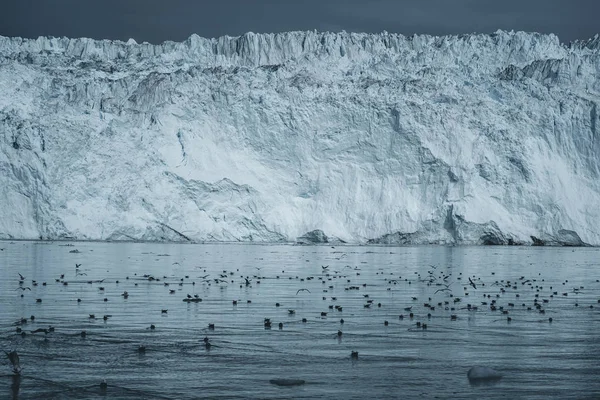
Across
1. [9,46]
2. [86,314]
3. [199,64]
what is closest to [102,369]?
[86,314]

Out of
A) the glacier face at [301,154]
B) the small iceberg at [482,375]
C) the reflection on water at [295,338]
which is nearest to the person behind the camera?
the reflection on water at [295,338]

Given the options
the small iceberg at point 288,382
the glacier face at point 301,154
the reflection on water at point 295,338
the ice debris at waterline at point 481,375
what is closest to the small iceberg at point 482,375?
the ice debris at waterline at point 481,375

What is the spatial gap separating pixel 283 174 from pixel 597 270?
44833 millimetres

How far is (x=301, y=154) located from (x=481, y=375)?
238 feet

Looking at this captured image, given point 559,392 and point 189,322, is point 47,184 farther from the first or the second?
point 559,392

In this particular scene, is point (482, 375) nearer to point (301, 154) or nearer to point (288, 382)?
point (288, 382)

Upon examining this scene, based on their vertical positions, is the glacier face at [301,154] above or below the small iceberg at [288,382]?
above

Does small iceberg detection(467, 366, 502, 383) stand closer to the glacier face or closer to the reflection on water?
the reflection on water

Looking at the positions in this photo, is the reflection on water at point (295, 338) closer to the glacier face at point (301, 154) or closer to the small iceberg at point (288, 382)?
the small iceberg at point (288, 382)

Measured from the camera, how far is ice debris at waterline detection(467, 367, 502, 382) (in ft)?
42.5

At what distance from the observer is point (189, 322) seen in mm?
19250

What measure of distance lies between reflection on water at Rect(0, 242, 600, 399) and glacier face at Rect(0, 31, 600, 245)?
146 feet

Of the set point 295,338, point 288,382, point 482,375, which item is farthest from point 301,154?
point 288,382

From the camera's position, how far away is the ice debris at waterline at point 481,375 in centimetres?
1295
